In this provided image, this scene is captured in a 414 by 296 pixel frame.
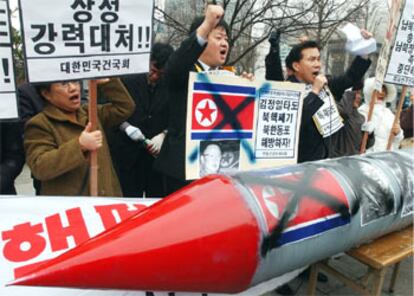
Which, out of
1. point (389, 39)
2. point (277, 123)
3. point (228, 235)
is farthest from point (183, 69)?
point (389, 39)

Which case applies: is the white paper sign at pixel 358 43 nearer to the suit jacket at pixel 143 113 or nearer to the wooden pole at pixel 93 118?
the suit jacket at pixel 143 113

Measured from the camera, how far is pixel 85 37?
7.72ft

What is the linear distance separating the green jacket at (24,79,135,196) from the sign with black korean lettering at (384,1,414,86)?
251 centimetres

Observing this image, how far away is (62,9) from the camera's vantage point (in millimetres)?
2240

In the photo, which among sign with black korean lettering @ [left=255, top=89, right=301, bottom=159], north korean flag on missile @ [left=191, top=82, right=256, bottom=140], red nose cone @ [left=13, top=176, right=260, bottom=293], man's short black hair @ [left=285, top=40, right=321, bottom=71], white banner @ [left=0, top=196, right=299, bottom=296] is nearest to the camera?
red nose cone @ [left=13, top=176, right=260, bottom=293]

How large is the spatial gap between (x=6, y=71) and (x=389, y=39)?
10.6ft

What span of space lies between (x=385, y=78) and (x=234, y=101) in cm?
177

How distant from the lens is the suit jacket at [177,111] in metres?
2.62

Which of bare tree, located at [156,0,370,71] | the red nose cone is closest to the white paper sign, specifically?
the red nose cone

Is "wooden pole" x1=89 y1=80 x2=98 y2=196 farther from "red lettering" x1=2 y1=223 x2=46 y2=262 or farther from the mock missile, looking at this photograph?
the mock missile

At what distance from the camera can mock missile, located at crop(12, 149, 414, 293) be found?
5.58 ft

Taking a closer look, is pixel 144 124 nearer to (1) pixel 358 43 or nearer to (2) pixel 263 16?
(1) pixel 358 43

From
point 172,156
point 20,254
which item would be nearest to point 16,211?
point 20,254

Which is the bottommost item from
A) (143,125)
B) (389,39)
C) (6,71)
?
A: (143,125)
